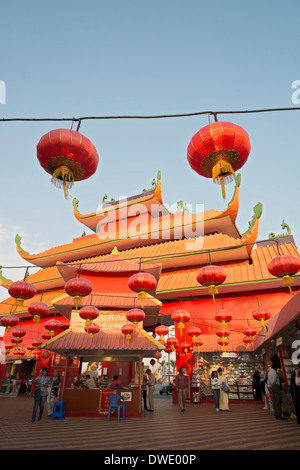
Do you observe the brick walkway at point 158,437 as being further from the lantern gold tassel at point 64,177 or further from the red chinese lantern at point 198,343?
the red chinese lantern at point 198,343

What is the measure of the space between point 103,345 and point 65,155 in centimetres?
738

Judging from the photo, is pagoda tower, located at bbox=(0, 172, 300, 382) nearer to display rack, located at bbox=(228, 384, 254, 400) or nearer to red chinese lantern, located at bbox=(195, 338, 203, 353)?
red chinese lantern, located at bbox=(195, 338, 203, 353)

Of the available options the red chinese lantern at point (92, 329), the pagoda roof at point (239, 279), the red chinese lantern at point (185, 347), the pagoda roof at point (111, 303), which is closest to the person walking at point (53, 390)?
the red chinese lantern at point (92, 329)

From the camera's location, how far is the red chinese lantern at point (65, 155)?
4.50m

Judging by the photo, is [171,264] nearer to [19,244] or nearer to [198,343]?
[198,343]

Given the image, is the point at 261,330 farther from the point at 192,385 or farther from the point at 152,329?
the point at 152,329

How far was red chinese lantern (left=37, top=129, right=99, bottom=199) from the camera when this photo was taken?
450cm

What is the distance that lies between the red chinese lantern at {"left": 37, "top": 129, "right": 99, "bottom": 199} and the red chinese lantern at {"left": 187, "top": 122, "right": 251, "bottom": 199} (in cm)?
170

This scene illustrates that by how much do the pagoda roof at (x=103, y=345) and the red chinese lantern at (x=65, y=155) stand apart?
6724 mm

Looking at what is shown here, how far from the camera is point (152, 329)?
1739 cm
